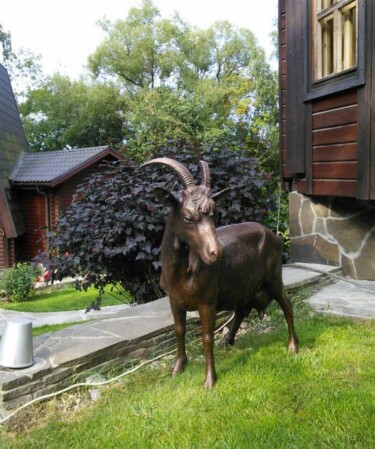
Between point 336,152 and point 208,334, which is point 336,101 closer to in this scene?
point 336,152

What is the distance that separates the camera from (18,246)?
15867mm

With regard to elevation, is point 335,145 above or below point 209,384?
above

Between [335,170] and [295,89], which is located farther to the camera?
[295,89]

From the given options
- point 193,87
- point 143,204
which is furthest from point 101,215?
point 193,87

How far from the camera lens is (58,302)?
38.4 feet

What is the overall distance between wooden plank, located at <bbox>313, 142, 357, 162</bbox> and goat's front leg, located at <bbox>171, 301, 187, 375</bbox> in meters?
3.36

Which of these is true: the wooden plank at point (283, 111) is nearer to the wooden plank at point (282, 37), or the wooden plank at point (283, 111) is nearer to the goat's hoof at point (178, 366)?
the wooden plank at point (282, 37)

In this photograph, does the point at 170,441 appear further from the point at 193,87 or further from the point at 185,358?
the point at 193,87

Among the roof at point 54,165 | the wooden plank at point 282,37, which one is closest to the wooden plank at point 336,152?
the wooden plank at point 282,37

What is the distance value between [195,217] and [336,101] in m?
3.80

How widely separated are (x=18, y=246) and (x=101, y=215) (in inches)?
450

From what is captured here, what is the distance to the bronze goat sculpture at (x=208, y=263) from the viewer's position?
2701 mm

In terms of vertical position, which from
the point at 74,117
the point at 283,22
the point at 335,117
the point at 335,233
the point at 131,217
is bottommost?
the point at 335,233

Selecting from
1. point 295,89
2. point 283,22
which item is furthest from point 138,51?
point 295,89
